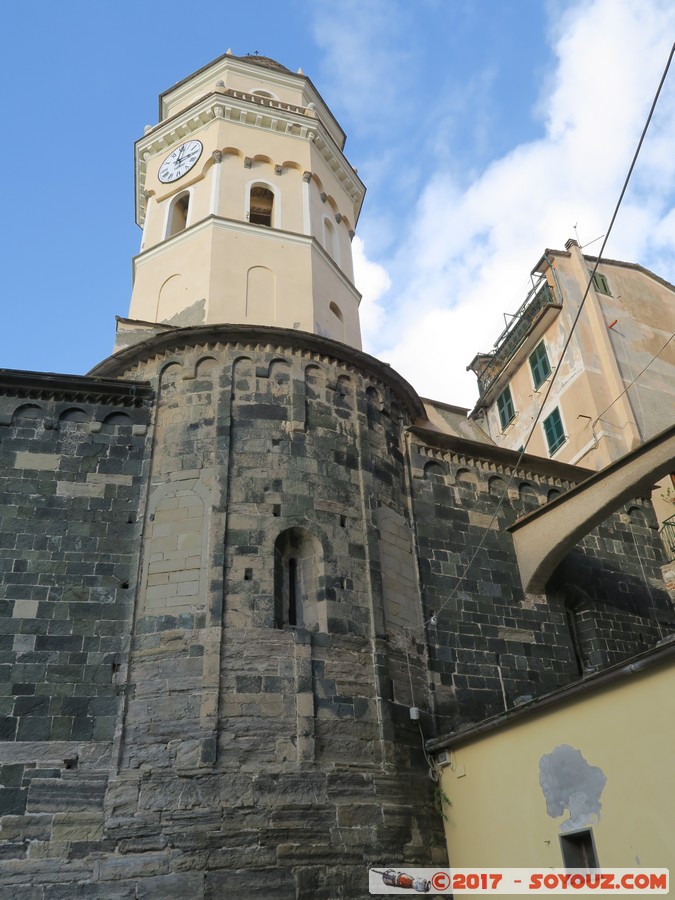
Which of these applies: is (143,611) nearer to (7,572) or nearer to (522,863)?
(7,572)

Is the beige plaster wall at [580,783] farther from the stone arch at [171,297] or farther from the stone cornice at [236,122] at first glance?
the stone cornice at [236,122]

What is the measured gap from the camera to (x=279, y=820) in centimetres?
955

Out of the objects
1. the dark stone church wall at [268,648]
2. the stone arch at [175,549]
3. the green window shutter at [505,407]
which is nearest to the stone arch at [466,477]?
the dark stone church wall at [268,648]

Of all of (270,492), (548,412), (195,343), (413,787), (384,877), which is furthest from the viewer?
(548,412)

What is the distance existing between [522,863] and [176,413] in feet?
24.4

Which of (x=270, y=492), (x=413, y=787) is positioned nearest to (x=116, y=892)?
(x=413, y=787)

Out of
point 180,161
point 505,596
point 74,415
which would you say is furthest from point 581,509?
point 180,161

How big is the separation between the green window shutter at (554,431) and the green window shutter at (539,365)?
98cm

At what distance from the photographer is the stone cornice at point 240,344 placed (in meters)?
13.0

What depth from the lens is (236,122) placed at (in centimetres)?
1786

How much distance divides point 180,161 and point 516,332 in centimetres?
932

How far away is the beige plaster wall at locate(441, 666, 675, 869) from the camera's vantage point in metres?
7.96

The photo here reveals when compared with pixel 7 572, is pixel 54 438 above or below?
above

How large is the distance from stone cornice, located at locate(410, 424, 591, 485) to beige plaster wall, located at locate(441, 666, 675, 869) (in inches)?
211
